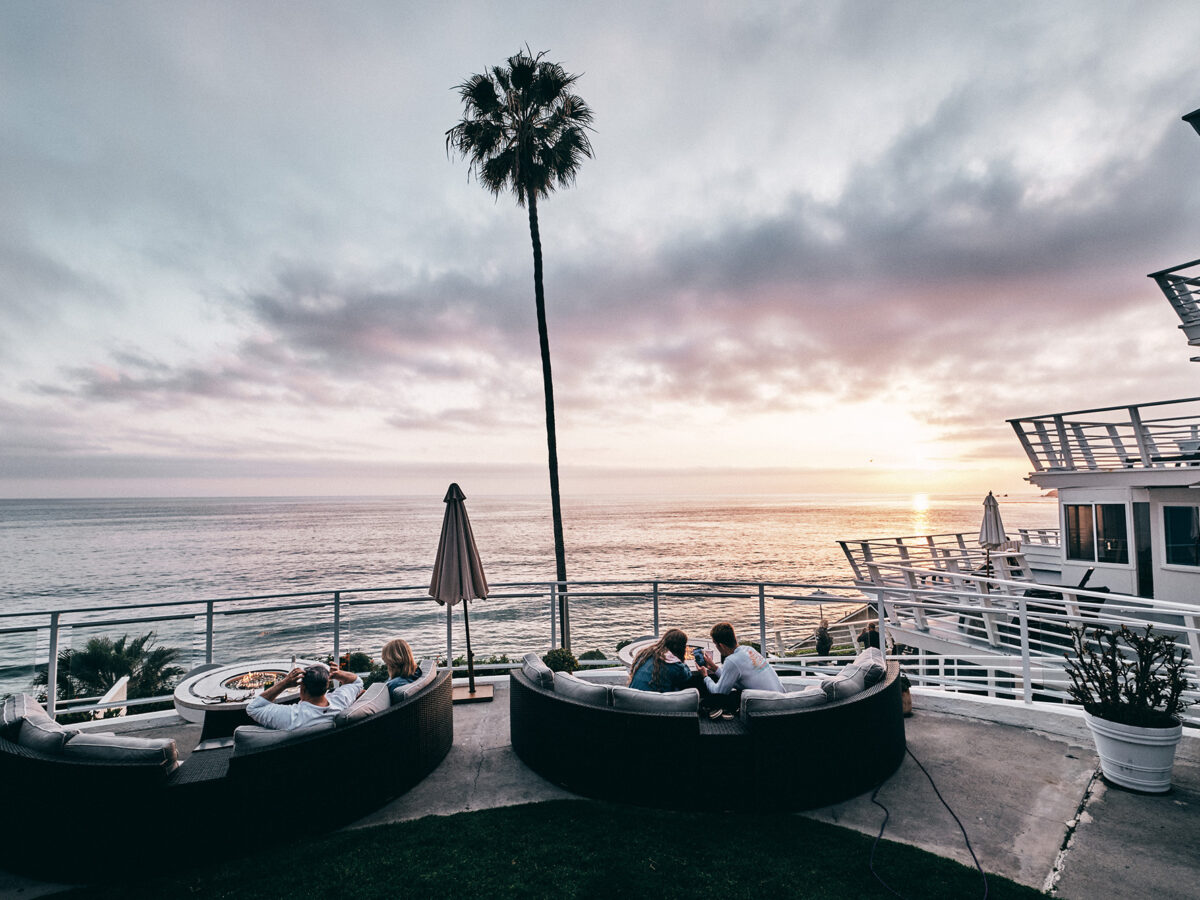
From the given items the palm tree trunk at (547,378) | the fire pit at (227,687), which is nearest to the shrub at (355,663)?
the fire pit at (227,687)

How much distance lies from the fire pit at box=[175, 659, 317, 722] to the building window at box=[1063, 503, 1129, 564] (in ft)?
53.6

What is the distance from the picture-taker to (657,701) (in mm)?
4398

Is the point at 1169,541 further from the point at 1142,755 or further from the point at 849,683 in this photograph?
the point at 849,683

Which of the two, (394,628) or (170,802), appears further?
(394,628)

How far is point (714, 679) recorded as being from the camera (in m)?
5.27

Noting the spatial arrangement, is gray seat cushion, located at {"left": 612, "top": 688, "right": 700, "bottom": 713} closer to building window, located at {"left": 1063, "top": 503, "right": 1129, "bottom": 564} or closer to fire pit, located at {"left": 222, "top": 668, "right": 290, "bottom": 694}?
fire pit, located at {"left": 222, "top": 668, "right": 290, "bottom": 694}

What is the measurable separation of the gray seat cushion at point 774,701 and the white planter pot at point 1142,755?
2.38m

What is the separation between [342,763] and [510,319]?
2620 centimetres

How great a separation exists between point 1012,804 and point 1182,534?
37.3ft

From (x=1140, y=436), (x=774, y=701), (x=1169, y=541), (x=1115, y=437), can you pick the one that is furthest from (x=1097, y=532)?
(x=774, y=701)

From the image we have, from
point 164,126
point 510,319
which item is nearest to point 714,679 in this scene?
point 164,126

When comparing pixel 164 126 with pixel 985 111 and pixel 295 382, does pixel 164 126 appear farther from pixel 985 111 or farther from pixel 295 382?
pixel 295 382

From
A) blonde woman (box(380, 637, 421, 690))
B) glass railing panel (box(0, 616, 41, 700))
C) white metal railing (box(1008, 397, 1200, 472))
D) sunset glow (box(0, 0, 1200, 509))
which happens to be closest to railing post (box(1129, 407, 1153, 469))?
white metal railing (box(1008, 397, 1200, 472))

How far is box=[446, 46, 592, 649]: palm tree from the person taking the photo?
13.8 metres
